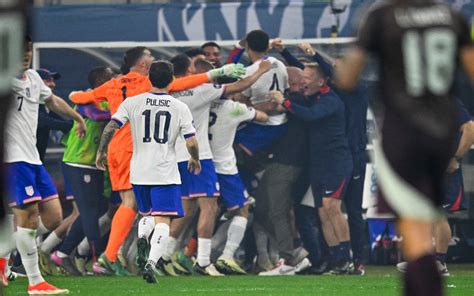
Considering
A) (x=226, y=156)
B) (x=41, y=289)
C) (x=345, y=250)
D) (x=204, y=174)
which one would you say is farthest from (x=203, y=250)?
(x=41, y=289)

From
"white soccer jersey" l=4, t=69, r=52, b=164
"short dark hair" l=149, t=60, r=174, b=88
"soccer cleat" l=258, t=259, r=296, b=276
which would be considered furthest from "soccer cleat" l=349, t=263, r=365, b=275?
"white soccer jersey" l=4, t=69, r=52, b=164

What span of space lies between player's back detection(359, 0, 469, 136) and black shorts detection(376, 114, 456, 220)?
7cm

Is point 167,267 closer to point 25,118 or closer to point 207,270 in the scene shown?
point 207,270

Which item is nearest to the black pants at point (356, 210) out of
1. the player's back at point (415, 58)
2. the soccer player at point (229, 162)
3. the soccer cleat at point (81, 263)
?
the soccer player at point (229, 162)

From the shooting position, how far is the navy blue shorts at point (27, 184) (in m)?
14.1

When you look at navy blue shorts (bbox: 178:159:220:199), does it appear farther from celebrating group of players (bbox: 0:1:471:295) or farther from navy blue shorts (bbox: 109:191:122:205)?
navy blue shorts (bbox: 109:191:122:205)

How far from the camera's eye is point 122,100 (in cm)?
1775

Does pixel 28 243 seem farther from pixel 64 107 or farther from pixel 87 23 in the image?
pixel 87 23

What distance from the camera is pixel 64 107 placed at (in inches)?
575

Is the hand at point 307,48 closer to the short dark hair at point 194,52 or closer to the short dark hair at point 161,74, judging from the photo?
the short dark hair at point 194,52

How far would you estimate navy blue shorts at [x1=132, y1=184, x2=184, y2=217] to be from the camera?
51.3ft

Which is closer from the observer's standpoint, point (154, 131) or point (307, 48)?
point (154, 131)

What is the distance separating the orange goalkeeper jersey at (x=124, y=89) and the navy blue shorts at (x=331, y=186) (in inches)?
80.6

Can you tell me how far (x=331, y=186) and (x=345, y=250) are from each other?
29.7 inches
